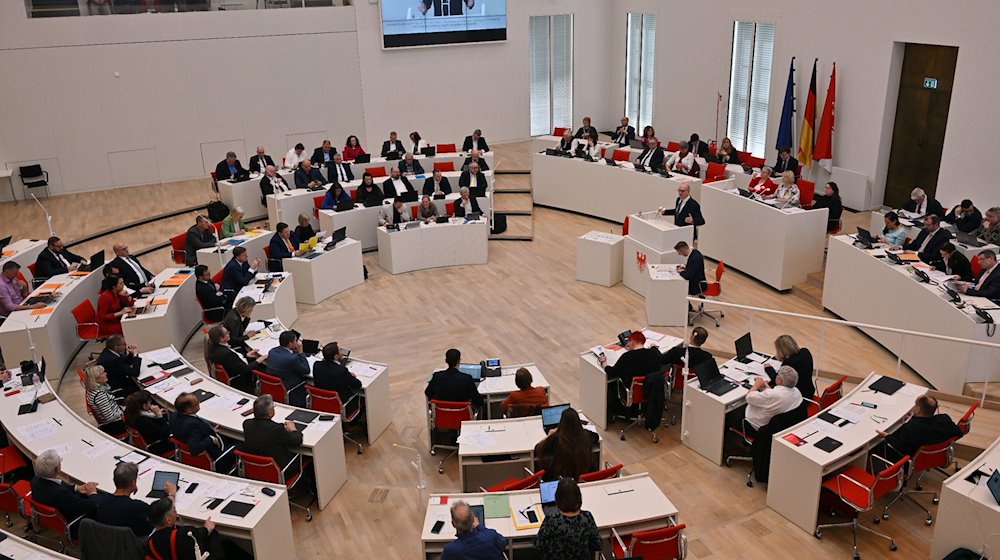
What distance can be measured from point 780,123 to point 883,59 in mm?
2601

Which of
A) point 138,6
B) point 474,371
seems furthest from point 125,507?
point 138,6

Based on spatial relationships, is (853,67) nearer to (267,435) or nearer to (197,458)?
(267,435)

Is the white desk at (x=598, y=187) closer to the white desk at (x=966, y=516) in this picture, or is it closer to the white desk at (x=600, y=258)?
the white desk at (x=600, y=258)

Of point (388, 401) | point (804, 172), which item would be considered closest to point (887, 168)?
point (804, 172)

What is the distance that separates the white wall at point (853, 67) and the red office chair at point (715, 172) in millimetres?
2286

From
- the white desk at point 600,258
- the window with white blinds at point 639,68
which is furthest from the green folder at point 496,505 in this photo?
the window with white blinds at point 639,68

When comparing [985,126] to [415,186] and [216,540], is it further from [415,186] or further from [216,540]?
[216,540]

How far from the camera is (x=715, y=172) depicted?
1470 centimetres

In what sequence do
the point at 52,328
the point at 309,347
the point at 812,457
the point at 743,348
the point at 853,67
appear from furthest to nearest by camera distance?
1. the point at 853,67
2. the point at 52,328
3. the point at 309,347
4. the point at 743,348
5. the point at 812,457

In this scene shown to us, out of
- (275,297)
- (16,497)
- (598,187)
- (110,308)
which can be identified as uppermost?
(598,187)

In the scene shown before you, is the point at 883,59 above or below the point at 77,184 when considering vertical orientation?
above

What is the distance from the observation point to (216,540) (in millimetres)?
6152

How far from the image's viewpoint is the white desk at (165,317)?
34.0 feet

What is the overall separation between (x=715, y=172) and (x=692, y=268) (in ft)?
13.3
